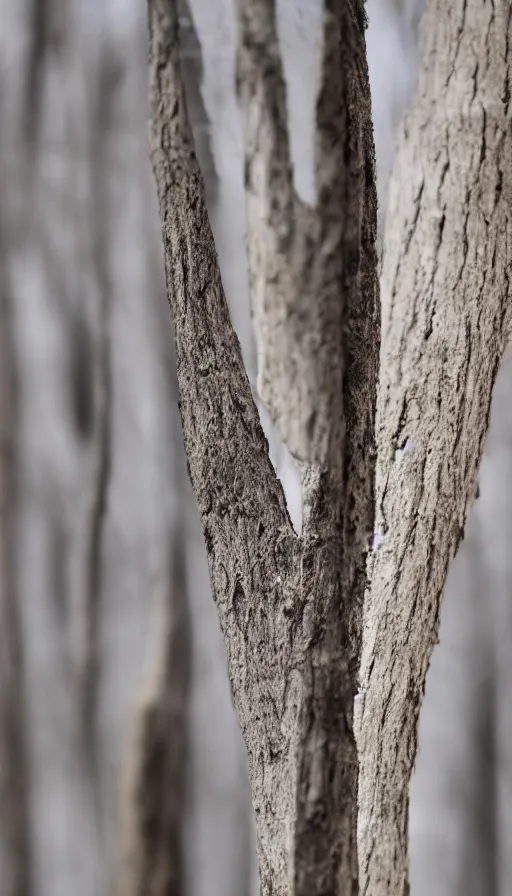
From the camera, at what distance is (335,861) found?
23 centimetres

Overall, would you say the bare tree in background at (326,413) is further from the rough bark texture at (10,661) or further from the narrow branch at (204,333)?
the rough bark texture at (10,661)

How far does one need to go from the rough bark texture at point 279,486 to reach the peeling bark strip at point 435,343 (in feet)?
0.32

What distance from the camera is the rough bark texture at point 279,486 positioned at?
0.23 metres

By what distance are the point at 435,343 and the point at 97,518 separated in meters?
0.21

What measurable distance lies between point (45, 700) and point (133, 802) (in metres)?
0.08

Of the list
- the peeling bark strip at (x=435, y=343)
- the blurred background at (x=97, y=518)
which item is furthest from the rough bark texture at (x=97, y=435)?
the peeling bark strip at (x=435, y=343)

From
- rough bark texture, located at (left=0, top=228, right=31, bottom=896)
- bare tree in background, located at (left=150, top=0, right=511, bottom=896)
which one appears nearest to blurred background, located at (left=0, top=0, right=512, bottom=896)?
rough bark texture, located at (left=0, top=228, right=31, bottom=896)

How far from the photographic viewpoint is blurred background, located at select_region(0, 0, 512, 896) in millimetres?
432

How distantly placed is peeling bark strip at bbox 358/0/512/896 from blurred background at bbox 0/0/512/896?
7cm

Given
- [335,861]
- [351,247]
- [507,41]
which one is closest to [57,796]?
[335,861]

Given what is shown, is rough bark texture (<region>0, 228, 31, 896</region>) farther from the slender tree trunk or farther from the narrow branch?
the narrow branch

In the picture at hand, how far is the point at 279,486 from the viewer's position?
0.82ft

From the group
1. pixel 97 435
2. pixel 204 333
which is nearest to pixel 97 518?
pixel 97 435

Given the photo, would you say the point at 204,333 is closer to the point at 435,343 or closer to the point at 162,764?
the point at 435,343
